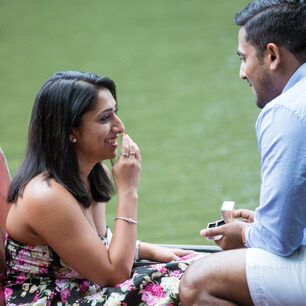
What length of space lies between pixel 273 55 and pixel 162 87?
4203 mm

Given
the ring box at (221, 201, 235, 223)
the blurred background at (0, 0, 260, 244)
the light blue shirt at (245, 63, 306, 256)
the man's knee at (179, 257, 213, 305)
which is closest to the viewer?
the light blue shirt at (245, 63, 306, 256)

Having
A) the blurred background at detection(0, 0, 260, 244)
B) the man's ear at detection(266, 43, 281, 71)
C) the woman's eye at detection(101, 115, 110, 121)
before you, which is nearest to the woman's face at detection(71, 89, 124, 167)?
the woman's eye at detection(101, 115, 110, 121)

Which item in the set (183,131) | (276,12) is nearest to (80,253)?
(276,12)

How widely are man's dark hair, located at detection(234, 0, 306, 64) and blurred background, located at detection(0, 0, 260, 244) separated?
1.85m

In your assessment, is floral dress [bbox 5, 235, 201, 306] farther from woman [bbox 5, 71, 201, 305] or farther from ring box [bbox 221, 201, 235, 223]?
ring box [bbox 221, 201, 235, 223]

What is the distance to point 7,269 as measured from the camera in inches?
89.4

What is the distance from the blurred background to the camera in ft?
14.0

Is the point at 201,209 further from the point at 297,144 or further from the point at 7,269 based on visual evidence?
the point at 297,144

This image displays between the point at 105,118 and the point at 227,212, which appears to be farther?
the point at 105,118

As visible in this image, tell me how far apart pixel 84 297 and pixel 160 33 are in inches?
233

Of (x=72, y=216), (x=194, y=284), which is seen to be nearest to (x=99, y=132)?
(x=72, y=216)

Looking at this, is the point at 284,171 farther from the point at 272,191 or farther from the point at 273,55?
the point at 273,55

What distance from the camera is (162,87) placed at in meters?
6.23

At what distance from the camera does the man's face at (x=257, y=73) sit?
209cm
